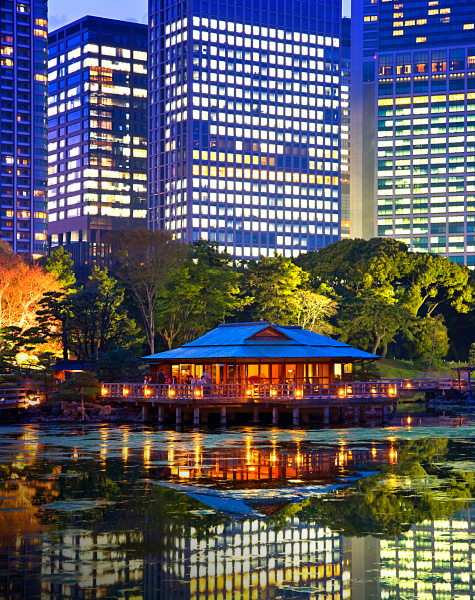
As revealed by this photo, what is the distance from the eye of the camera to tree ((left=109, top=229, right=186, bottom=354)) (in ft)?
334

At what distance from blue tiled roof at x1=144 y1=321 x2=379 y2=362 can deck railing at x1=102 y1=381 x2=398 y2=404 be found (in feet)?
8.52

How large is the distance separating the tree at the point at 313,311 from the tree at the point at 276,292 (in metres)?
1.08

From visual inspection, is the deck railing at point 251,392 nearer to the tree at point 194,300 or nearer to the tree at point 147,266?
the tree at point 147,266

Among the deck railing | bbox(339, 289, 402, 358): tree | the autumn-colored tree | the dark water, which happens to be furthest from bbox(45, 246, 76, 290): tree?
the dark water

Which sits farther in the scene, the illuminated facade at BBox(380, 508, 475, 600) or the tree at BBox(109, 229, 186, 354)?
the tree at BBox(109, 229, 186, 354)

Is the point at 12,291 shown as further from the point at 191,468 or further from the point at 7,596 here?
the point at 7,596

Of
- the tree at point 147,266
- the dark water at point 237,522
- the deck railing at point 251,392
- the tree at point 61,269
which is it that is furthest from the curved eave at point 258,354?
the tree at point 61,269

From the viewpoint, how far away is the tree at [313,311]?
114m

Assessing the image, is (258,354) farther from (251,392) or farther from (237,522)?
(237,522)

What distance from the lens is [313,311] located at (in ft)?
374

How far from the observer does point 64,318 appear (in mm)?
94062

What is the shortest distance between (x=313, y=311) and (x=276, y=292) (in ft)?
16.9

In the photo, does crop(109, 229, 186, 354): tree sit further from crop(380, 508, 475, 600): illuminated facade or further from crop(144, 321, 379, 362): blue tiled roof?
crop(380, 508, 475, 600): illuminated facade

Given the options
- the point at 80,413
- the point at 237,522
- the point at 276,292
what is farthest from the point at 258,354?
the point at 237,522
